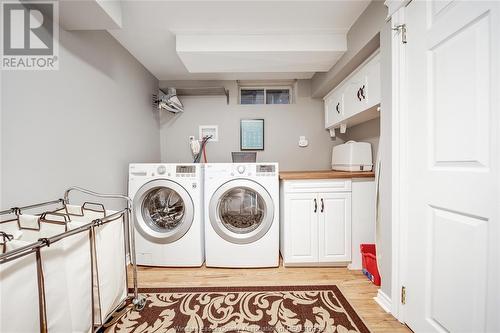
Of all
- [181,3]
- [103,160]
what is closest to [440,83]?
[181,3]

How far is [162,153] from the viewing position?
294 cm

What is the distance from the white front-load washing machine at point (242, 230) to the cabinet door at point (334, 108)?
1027 millimetres

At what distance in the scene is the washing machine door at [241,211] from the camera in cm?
194

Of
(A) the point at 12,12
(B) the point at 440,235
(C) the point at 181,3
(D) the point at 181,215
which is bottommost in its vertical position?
(D) the point at 181,215

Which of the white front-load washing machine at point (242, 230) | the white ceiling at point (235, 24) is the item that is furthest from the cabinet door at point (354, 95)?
the white front-load washing machine at point (242, 230)

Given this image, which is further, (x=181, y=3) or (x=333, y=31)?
(x=333, y=31)

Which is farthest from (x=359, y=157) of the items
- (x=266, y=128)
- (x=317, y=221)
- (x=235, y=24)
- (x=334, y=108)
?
(x=235, y=24)

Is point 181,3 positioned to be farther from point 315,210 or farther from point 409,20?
point 315,210

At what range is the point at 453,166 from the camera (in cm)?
95

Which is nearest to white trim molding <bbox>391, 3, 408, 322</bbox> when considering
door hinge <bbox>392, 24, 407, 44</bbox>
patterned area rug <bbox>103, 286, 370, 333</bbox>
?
door hinge <bbox>392, 24, 407, 44</bbox>

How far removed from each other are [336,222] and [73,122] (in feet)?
7.42

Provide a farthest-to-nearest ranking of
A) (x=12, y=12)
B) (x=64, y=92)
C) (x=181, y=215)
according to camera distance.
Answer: (x=181, y=215), (x=64, y=92), (x=12, y=12)

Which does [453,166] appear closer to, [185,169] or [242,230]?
[242,230]

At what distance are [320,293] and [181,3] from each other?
7.80 ft
